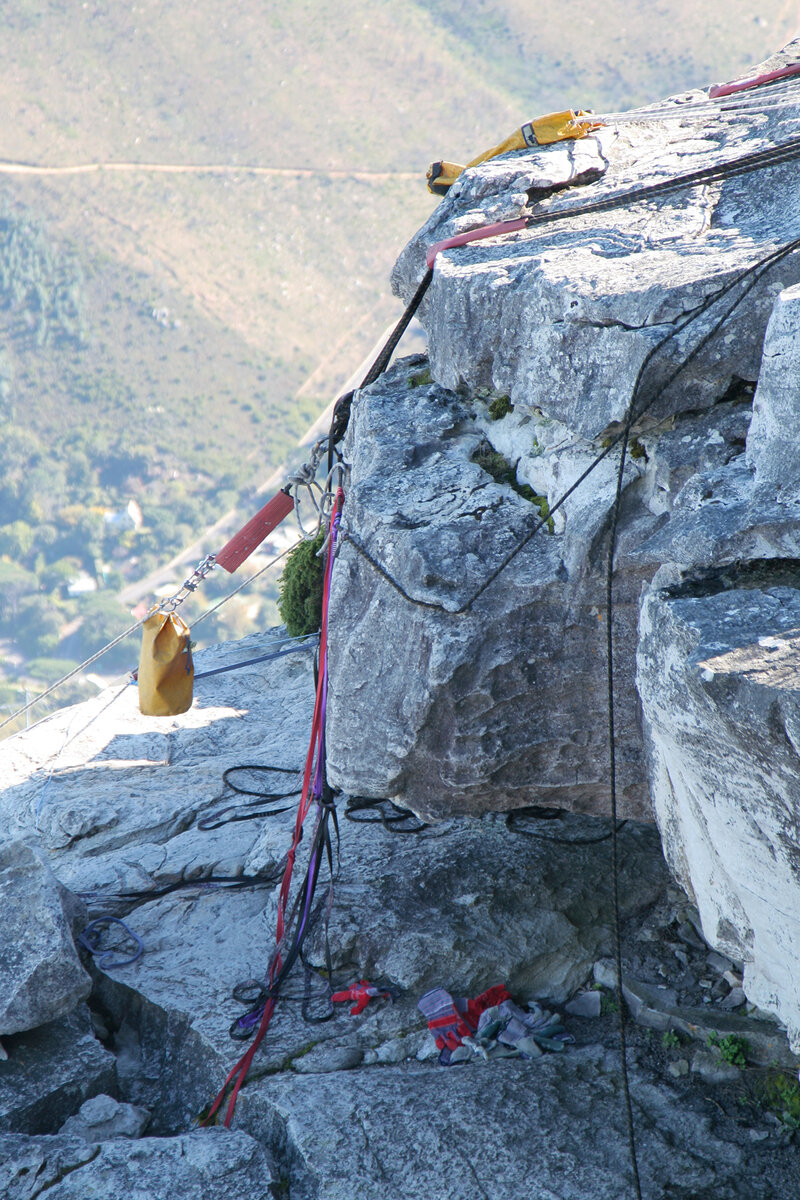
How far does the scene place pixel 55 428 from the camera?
6506 cm

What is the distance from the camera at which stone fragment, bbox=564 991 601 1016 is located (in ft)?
16.4

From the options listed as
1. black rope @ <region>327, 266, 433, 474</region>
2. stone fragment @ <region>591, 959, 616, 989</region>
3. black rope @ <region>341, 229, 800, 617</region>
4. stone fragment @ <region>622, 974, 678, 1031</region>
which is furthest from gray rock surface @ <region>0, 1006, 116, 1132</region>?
black rope @ <region>327, 266, 433, 474</region>

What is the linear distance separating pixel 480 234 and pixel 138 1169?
496 cm

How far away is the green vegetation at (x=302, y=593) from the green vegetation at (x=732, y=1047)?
7.26 meters

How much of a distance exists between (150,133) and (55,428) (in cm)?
2513

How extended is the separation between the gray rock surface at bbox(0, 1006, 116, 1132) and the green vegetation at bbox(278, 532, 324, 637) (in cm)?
671

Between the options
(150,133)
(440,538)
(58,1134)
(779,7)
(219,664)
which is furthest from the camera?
(779,7)

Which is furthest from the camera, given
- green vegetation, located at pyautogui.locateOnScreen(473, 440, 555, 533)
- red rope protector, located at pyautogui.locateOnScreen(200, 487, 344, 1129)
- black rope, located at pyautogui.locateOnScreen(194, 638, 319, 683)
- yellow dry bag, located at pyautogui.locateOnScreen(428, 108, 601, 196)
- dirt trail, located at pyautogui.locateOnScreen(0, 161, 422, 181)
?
dirt trail, located at pyautogui.locateOnScreen(0, 161, 422, 181)

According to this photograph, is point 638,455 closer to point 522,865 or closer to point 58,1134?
point 522,865

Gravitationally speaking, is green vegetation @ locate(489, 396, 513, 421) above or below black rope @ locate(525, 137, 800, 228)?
below

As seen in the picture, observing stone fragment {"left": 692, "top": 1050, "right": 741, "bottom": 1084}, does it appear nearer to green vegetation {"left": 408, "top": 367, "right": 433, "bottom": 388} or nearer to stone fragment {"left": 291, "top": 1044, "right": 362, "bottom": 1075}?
stone fragment {"left": 291, "top": 1044, "right": 362, "bottom": 1075}

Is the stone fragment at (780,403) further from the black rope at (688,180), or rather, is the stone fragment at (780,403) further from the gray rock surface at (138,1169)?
the gray rock surface at (138,1169)

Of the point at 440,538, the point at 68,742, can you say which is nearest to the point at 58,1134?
the point at 440,538

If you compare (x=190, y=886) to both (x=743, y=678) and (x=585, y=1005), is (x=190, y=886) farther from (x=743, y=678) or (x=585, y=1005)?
(x=743, y=678)
